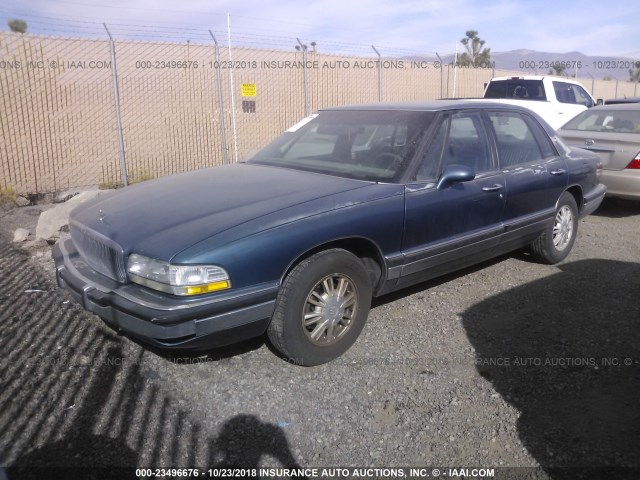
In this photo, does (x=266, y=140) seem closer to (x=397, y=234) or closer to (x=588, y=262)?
(x=588, y=262)

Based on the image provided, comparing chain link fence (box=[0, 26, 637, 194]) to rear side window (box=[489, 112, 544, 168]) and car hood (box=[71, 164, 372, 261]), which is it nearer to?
car hood (box=[71, 164, 372, 261])

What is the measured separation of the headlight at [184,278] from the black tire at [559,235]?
11.5 ft

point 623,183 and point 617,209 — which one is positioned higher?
point 623,183

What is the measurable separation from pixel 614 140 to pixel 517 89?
227 inches

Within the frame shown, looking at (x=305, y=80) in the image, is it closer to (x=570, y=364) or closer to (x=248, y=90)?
(x=248, y=90)

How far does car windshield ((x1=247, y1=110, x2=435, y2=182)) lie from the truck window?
9.18m

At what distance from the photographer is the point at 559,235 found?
5387mm

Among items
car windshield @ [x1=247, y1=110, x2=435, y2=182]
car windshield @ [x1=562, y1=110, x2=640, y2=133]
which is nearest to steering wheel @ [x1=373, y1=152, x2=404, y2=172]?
car windshield @ [x1=247, y1=110, x2=435, y2=182]

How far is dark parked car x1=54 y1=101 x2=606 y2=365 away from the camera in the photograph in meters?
2.92

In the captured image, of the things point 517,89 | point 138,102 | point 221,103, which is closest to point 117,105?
point 138,102

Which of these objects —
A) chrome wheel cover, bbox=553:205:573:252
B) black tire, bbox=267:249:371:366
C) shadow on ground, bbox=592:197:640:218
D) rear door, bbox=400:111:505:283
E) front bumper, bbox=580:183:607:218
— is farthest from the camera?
shadow on ground, bbox=592:197:640:218

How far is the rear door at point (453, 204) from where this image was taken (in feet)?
12.5

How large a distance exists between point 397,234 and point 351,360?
0.90 metres

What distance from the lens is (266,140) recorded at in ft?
39.6
